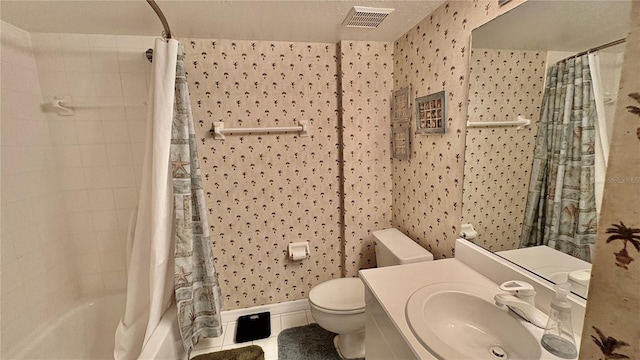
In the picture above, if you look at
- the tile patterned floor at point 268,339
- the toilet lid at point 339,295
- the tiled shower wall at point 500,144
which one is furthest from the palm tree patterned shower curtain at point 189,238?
the tiled shower wall at point 500,144

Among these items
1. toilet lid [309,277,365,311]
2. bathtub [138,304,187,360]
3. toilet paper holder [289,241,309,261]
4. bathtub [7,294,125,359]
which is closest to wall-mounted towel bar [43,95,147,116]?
bathtub [7,294,125,359]

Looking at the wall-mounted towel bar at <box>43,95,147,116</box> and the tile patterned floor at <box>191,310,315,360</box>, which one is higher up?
the wall-mounted towel bar at <box>43,95,147,116</box>

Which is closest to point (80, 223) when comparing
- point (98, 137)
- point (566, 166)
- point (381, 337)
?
point (98, 137)

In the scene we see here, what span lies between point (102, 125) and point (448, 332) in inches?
91.5

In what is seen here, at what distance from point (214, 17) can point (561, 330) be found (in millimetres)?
2030

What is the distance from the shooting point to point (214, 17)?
1.52m

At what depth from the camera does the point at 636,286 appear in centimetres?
25

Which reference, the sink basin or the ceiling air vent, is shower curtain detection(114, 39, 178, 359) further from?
the sink basin

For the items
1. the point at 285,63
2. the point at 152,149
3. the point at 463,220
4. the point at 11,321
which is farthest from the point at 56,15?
the point at 463,220

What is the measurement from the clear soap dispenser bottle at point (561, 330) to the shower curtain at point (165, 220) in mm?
1568

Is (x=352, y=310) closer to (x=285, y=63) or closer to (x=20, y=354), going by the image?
(x=285, y=63)

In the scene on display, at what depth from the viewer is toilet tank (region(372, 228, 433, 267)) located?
1.60 metres

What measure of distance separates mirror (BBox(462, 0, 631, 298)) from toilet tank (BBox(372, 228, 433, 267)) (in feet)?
1.10

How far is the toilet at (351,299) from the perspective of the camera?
158 cm
